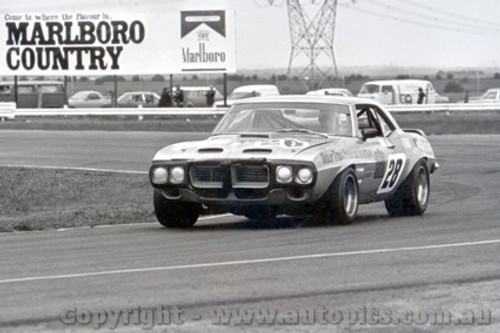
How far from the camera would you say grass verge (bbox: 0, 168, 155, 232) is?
15445mm

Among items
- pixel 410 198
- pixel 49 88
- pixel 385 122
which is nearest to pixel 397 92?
pixel 49 88

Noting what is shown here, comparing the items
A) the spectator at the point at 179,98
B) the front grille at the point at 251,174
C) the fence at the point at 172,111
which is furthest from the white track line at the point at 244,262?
→ the spectator at the point at 179,98

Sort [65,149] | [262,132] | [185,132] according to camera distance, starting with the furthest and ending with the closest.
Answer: [185,132] → [65,149] → [262,132]

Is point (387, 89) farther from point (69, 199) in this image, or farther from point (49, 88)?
point (69, 199)

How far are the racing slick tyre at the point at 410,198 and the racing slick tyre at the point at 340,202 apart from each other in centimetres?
151

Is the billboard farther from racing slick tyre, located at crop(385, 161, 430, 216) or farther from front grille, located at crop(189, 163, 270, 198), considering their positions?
front grille, located at crop(189, 163, 270, 198)

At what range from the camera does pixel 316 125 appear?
14391 mm

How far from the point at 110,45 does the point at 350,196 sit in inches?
2020

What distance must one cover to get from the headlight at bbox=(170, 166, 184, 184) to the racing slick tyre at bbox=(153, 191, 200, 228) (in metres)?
0.29

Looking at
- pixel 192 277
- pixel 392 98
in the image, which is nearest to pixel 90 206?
pixel 192 277

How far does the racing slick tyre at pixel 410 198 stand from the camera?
599 inches

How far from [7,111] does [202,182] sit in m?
42.8

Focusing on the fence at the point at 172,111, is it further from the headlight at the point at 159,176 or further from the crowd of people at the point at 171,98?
the headlight at the point at 159,176

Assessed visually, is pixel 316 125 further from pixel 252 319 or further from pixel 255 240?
pixel 252 319
